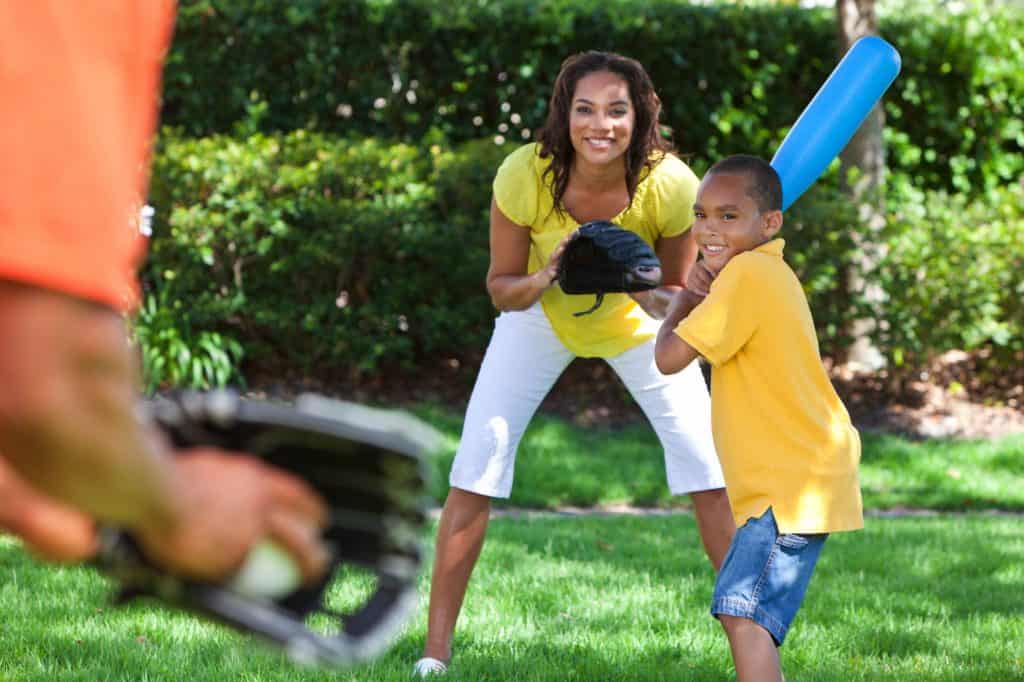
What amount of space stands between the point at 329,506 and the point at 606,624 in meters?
3.26

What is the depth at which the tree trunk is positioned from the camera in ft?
29.6

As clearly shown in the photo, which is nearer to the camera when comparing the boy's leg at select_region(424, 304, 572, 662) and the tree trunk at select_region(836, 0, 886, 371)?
the boy's leg at select_region(424, 304, 572, 662)

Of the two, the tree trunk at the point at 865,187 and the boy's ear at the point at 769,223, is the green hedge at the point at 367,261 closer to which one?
the tree trunk at the point at 865,187

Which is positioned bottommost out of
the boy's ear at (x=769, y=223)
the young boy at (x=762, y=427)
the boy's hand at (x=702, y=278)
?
the young boy at (x=762, y=427)

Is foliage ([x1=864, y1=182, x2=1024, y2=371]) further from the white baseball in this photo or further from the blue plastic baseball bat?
the white baseball

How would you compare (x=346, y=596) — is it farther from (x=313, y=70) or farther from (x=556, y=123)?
(x=313, y=70)

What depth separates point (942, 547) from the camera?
591 centimetres

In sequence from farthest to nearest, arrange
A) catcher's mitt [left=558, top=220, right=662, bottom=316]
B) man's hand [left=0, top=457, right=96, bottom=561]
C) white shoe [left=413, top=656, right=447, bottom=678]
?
white shoe [left=413, top=656, right=447, bottom=678] < catcher's mitt [left=558, top=220, right=662, bottom=316] < man's hand [left=0, top=457, right=96, bottom=561]

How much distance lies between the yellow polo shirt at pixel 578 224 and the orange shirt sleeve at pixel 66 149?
2.90 m

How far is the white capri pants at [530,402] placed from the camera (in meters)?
3.98

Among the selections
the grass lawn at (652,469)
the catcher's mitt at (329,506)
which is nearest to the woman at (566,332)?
the catcher's mitt at (329,506)

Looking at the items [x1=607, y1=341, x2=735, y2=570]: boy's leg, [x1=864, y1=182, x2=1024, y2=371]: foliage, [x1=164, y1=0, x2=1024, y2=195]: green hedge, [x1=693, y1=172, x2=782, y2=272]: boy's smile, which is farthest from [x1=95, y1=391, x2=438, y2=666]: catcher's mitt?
[x1=164, y1=0, x2=1024, y2=195]: green hedge

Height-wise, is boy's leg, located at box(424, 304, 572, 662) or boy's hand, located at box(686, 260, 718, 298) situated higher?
boy's hand, located at box(686, 260, 718, 298)

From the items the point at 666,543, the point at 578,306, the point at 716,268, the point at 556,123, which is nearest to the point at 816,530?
the point at 716,268
